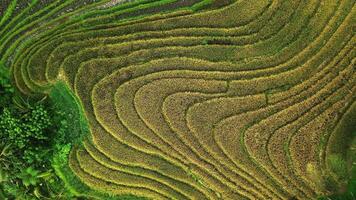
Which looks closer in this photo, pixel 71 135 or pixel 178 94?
pixel 178 94

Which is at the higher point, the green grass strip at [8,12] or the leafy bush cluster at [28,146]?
the green grass strip at [8,12]

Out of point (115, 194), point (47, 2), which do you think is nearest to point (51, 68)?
point (47, 2)

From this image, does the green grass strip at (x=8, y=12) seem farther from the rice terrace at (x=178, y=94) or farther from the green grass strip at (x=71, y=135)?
the green grass strip at (x=71, y=135)

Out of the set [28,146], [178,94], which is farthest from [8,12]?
[178,94]

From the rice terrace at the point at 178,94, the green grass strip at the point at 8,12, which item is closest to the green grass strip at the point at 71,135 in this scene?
the rice terrace at the point at 178,94

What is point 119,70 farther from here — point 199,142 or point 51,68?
point 199,142

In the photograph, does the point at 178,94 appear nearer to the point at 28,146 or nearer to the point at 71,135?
the point at 71,135
